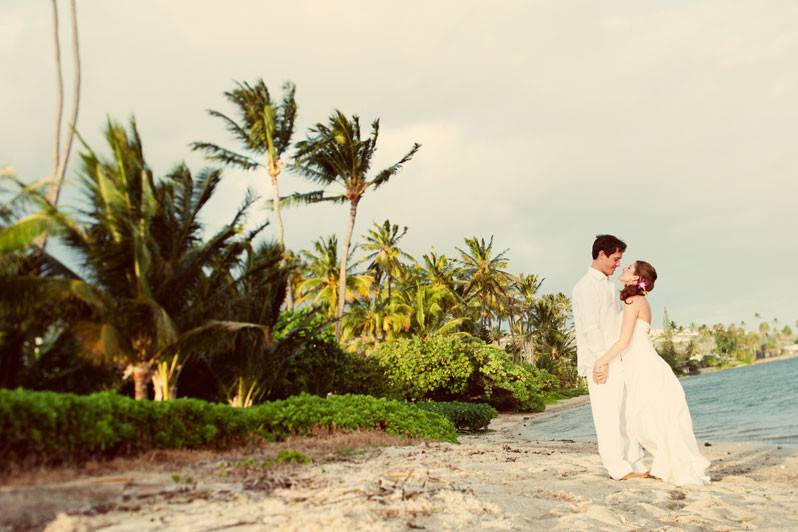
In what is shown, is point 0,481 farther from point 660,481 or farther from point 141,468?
point 660,481

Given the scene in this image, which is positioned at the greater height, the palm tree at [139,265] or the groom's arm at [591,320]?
the palm tree at [139,265]

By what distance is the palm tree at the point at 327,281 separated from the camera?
117 feet

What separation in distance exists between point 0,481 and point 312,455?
353 cm

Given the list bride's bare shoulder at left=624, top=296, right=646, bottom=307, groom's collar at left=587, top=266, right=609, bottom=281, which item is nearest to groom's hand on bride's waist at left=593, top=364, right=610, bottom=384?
bride's bare shoulder at left=624, top=296, right=646, bottom=307

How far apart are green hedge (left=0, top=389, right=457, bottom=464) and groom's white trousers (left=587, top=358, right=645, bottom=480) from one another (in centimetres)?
415

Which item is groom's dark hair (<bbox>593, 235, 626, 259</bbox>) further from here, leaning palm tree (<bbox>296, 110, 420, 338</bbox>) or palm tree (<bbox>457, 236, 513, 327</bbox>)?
palm tree (<bbox>457, 236, 513, 327</bbox>)

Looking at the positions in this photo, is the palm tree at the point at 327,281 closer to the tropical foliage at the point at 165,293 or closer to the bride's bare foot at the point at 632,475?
the tropical foliage at the point at 165,293

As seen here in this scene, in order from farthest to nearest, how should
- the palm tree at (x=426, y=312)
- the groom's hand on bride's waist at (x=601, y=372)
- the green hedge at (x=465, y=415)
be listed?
the palm tree at (x=426, y=312)
the green hedge at (x=465, y=415)
the groom's hand on bride's waist at (x=601, y=372)

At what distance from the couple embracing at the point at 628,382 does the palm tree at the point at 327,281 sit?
29.5 m

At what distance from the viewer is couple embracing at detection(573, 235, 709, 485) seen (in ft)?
20.3

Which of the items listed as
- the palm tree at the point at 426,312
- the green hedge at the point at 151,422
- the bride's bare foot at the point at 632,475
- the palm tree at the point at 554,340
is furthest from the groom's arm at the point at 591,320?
the palm tree at the point at 554,340

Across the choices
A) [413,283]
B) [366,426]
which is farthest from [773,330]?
[366,426]

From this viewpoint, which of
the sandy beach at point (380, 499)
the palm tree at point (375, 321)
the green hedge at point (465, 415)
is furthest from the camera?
the palm tree at point (375, 321)

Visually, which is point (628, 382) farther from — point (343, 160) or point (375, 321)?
point (375, 321)
